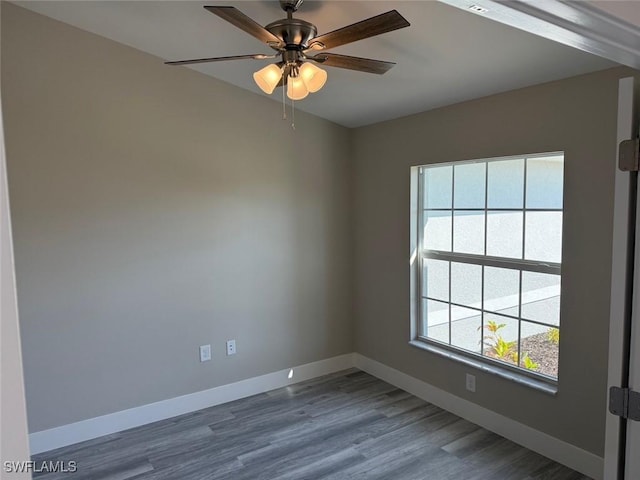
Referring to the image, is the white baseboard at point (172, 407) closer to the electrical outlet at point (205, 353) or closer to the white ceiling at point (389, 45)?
the electrical outlet at point (205, 353)

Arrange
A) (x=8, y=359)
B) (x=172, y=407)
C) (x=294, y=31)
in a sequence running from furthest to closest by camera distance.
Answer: (x=172, y=407) → (x=294, y=31) → (x=8, y=359)

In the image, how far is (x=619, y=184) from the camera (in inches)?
51.9

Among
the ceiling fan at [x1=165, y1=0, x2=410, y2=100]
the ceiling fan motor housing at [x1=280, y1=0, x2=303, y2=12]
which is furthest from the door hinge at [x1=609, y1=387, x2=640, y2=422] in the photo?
the ceiling fan motor housing at [x1=280, y1=0, x2=303, y2=12]

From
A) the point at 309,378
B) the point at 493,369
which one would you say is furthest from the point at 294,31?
the point at 309,378

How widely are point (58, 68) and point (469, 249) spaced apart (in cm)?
306

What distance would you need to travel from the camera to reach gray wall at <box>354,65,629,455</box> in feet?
7.54

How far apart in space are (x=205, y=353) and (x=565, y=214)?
2709mm

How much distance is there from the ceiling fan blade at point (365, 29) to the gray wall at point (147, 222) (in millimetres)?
1704

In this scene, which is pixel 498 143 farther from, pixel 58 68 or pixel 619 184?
pixel 58 68

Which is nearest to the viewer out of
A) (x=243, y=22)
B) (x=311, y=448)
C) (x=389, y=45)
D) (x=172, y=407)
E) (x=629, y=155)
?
(x=629, y=155)

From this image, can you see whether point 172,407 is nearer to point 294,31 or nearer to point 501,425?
point 501,425

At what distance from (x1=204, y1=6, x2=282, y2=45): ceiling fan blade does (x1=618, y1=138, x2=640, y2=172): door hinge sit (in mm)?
1359

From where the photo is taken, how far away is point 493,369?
2.93 metres

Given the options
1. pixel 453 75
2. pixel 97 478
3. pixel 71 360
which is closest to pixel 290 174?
pixel 453 75
